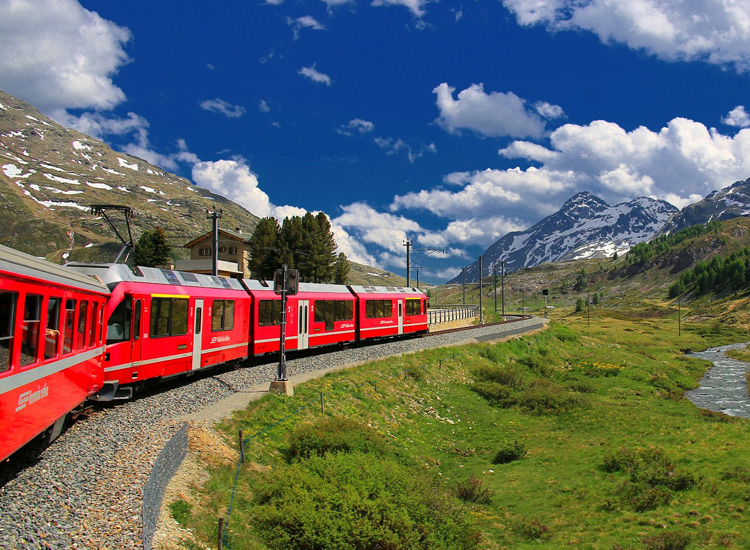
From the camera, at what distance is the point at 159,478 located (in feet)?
33.3

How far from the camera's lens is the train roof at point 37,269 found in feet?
26.1

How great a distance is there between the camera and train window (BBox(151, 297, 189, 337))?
17.1 meters

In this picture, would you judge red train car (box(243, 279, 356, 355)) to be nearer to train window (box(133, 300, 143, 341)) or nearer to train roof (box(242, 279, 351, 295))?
train roof (box(242, 279, 351, 295))

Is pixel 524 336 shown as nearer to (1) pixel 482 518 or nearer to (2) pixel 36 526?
(1) pixel 482 518

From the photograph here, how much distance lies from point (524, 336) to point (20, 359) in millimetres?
49913

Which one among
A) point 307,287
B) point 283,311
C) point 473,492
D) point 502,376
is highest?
point 307,287

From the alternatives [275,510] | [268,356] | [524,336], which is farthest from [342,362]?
[524,336]

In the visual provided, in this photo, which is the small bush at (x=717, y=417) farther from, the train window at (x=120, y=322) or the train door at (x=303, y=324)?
the train window at (x=120, y=322)

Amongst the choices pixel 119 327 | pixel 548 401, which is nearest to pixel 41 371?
pixel 119 327

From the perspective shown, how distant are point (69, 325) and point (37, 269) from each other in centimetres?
245

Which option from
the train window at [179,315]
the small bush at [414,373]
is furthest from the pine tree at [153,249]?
the train window at [179,315]

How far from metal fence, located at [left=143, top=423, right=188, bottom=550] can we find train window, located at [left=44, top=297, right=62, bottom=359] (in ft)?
9.19

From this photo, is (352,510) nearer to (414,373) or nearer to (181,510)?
A: (181,510)

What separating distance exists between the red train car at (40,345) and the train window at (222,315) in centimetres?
747
